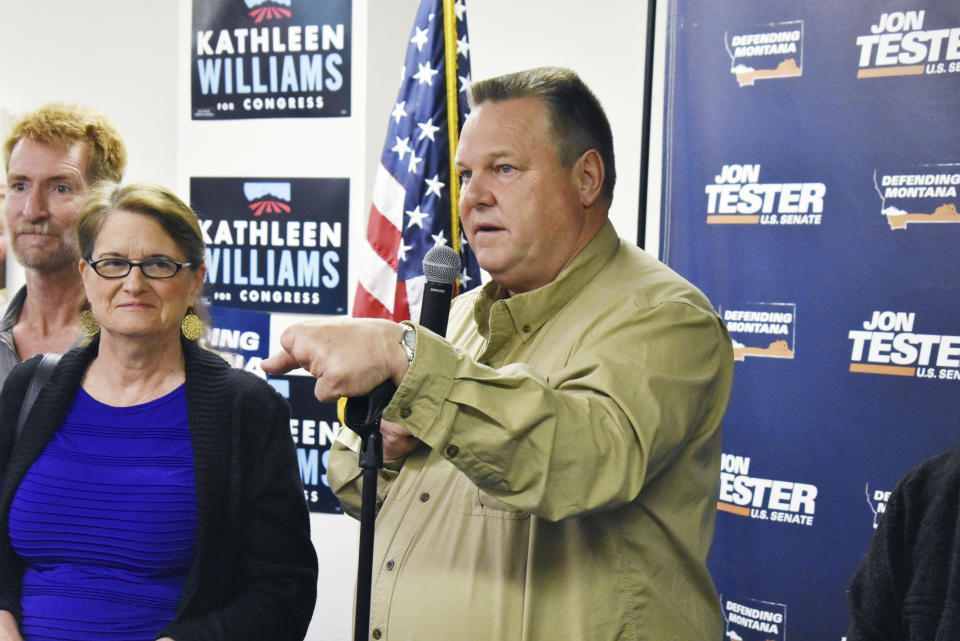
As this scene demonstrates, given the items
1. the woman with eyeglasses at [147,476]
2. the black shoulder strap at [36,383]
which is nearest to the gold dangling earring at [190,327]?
→ the woman with eyeglasses at [147,476]

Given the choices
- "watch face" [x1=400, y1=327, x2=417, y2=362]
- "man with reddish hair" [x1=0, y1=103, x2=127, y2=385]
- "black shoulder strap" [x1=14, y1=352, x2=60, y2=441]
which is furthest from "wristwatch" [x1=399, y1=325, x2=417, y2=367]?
"man with reddish hair" [x1=0, y1=103, x2=127, y2=385]

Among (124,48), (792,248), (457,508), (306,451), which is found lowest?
(306,451)

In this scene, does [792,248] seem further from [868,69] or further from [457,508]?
[457,508]

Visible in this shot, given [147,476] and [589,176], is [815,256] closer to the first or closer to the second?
[589,176]

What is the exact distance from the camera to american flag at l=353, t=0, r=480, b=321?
2.82 metres

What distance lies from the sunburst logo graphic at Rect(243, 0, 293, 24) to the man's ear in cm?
204

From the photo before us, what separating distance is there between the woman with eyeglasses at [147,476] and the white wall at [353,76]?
1.36 meters

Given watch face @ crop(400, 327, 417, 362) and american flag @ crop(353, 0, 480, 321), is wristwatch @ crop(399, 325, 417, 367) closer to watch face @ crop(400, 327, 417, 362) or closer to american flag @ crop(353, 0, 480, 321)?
watch face @ crop(400, 327, 417, 362)

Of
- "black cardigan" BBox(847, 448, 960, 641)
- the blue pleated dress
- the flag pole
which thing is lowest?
the blue pleated dress

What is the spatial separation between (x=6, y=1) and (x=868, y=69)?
347 cm

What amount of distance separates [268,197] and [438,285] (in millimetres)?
2121

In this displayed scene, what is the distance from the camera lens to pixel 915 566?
4.03ft

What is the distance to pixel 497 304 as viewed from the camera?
156 cm

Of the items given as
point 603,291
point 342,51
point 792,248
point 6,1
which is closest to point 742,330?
point 792,248
